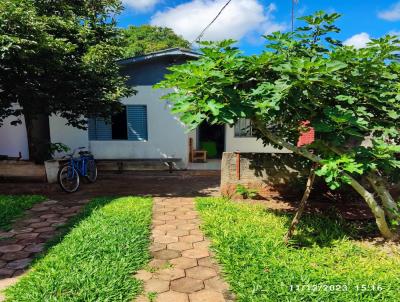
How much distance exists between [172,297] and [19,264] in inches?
87.9

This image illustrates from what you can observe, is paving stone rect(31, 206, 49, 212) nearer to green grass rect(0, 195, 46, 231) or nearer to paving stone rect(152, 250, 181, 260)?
green grass rect(0, 195, 46, 231)

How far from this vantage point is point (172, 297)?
3.19m

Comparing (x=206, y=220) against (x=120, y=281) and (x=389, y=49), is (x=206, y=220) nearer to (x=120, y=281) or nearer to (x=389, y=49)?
(x=120, y=281)

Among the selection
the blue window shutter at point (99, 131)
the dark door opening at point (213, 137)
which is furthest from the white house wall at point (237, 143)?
the blue window shutter at point (99, 131)

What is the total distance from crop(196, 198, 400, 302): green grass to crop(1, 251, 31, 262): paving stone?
2.72 meters

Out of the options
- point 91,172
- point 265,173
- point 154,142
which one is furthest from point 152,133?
point 265,173

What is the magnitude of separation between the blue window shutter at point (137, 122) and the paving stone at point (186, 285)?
7718 millimetres

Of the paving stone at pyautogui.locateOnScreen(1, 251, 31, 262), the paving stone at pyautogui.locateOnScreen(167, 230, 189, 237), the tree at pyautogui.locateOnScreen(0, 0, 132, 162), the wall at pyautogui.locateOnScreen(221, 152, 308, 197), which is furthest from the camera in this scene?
the wall at pyautogui.locateOnScreen(221, 152, 308, 197)

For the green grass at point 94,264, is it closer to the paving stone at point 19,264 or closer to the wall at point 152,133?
the paving stone at point 19,264

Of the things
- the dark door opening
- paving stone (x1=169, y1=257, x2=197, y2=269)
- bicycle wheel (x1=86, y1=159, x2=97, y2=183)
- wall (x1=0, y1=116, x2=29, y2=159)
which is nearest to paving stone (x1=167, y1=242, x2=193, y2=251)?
paving stone (x1=169, y1=257, x2=197, y2=269)

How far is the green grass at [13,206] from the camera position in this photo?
5.47 m

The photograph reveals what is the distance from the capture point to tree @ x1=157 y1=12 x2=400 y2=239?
3.46 m

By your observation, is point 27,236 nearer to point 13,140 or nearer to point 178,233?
point 178,233

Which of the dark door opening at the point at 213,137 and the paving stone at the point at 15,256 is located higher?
the dark door opening at the point at 213,137
